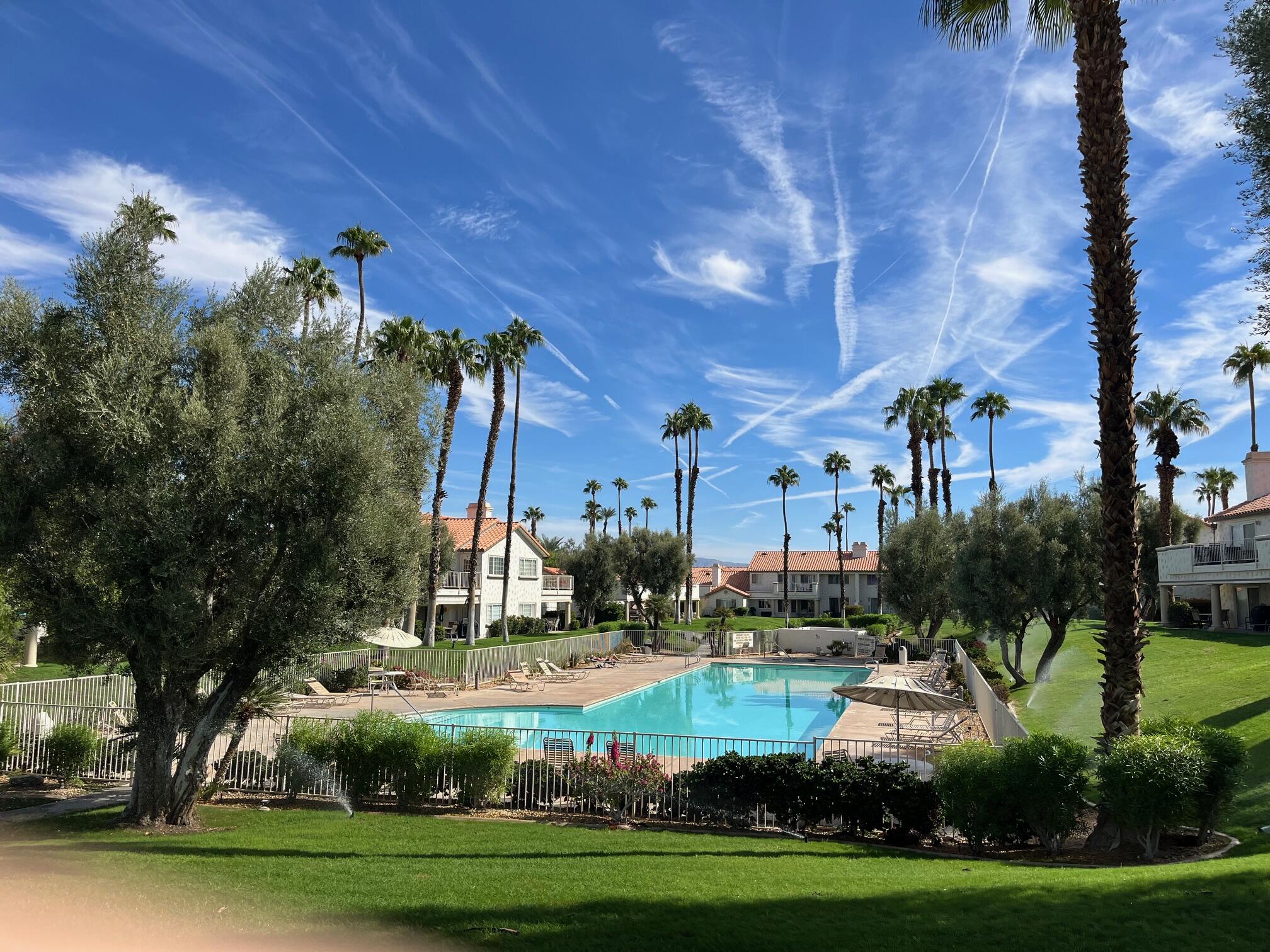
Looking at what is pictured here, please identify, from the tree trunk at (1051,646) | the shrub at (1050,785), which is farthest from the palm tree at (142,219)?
the tree trunk at (1051,646)

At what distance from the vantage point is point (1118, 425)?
34.3ft

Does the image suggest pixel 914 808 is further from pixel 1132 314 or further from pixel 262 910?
pixel 262 910

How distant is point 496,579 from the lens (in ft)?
161

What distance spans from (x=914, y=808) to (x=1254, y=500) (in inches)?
1320

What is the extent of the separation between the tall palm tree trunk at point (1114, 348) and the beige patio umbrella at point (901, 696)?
3.93 meters

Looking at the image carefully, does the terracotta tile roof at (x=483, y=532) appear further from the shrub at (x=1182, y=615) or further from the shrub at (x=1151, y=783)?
the shrub at (x=1151, y=783)

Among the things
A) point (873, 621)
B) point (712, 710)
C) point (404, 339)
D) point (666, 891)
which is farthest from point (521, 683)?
point (873, 621)

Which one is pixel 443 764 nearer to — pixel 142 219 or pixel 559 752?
pixel 559 752

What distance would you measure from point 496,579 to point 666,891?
4215 centimetres

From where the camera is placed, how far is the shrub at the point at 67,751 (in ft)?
46.0

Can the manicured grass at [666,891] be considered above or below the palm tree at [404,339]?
below

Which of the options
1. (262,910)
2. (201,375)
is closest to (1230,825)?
(262,910)

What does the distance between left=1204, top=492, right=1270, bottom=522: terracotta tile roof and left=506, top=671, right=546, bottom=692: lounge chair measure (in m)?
30.2

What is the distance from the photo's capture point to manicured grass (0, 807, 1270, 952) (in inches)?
254
